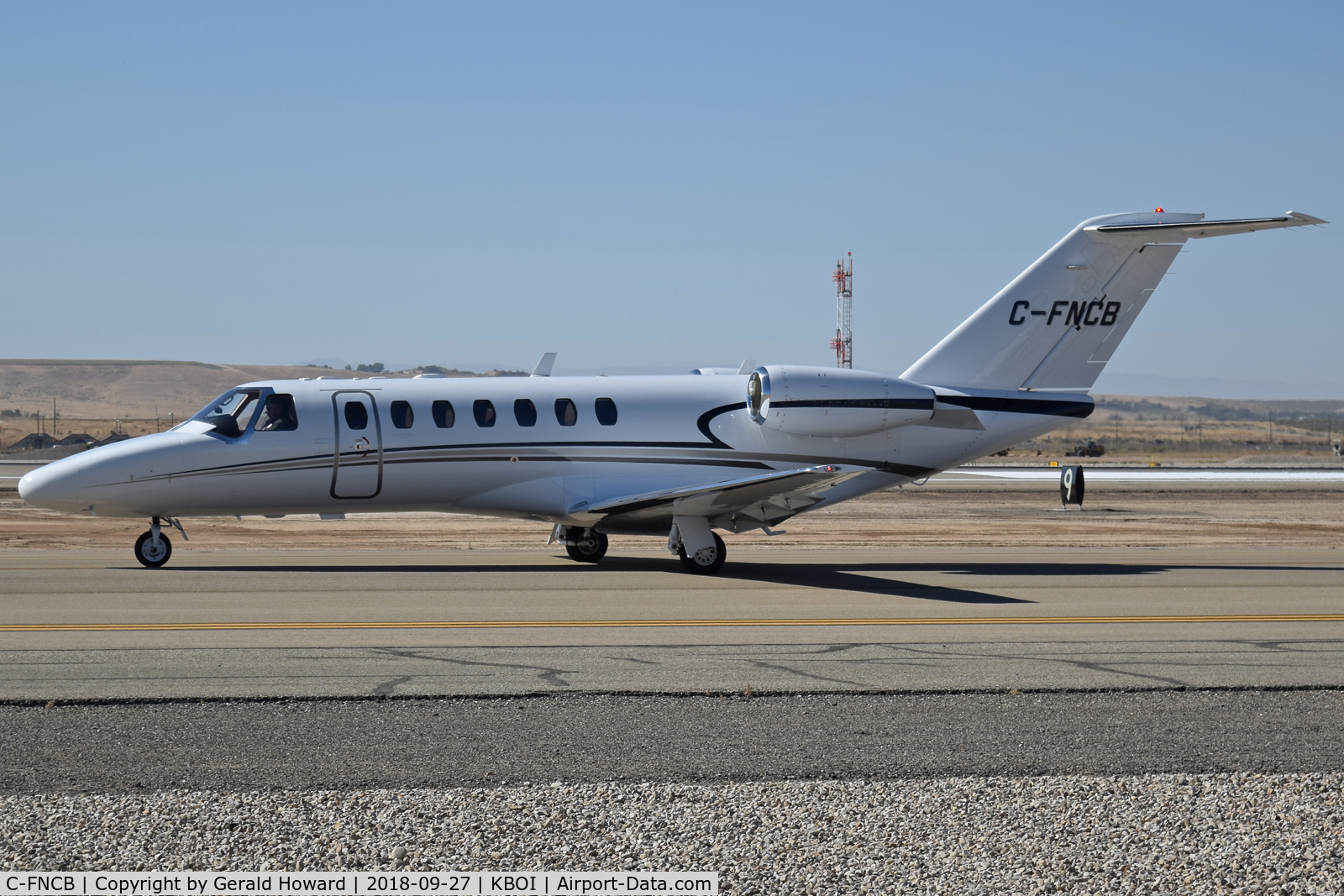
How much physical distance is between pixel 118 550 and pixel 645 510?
34.7 feet

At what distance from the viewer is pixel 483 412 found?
1984 centimetres

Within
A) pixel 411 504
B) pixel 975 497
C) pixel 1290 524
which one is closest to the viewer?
pixel 411 504

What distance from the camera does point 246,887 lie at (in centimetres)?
556

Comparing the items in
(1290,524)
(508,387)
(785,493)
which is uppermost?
(508,387)

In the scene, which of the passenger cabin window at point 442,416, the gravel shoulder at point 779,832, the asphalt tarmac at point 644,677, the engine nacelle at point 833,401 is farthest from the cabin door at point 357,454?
the gravel shoulder at point 779,832

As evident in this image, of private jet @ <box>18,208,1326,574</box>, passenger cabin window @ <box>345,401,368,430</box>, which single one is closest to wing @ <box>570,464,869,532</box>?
private jet @ <box>18,208,1326,574</box>

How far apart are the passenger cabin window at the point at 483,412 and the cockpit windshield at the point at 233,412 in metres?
3.25

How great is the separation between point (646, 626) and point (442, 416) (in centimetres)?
749

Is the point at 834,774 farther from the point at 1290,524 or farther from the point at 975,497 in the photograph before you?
the point at 975,497

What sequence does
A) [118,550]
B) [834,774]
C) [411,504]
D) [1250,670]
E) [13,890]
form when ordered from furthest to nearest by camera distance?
[118,550]
[411,504]
[1250,670]
[834,774]
[13,890]

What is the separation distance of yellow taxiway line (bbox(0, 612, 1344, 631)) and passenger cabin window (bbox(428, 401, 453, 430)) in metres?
6.56

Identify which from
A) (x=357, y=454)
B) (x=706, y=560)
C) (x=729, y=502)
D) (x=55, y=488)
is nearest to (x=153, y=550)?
(x=55, y=488)

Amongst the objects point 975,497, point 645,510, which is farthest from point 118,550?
point 975,497

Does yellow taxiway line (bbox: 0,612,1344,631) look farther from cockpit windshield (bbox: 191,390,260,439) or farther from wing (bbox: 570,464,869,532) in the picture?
cockpit windshield (bbox: 191,390,260,439)
